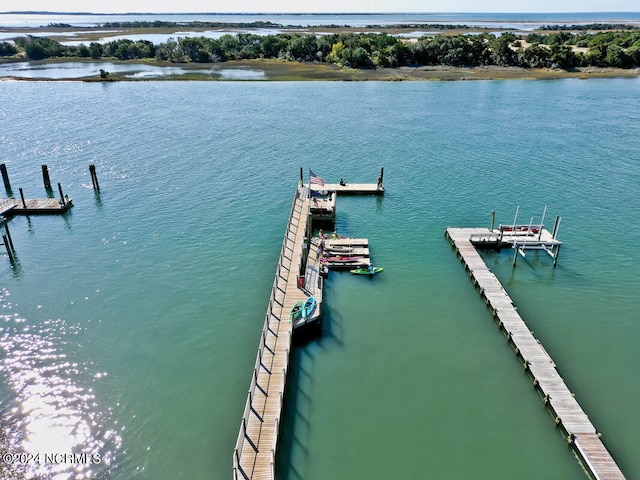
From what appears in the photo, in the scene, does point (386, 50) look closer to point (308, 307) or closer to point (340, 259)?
point (340, 259)

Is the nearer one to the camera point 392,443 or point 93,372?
point 392,443

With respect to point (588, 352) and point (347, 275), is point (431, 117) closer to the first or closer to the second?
point (347, 275)

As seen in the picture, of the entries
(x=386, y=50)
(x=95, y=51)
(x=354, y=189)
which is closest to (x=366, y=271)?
(x=354, y=189)

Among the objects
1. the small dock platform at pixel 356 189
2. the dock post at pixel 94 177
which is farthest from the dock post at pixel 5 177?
the small dock platform at pixel 356 189

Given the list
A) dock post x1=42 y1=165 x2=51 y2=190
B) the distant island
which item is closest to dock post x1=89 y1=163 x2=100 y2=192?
dock post x1=42 y1=165 x2=51 y2=190

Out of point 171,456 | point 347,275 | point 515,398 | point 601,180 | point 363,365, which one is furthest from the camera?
point 601,180

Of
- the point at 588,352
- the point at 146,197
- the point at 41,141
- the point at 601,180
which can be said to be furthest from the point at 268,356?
the point at 41,141
